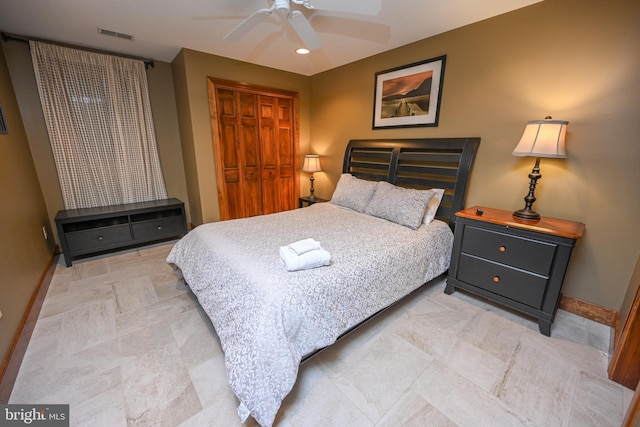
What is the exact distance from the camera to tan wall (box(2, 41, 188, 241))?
9.00ft

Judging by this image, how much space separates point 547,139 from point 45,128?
495cm

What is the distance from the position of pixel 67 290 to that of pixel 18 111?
6.70ft

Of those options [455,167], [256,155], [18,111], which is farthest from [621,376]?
[18,111]

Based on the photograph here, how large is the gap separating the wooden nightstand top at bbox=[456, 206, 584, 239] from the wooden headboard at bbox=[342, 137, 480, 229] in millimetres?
378

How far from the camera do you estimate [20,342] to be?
170cm

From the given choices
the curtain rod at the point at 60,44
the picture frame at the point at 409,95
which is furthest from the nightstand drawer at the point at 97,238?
the picture frame at the point at 409,95

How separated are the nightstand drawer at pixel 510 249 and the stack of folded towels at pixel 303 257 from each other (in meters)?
1.38

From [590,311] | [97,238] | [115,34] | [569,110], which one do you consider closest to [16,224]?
[97,238]

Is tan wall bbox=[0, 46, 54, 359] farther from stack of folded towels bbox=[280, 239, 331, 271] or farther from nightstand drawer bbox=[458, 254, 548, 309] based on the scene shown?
nightstand drawer bbox=[458, 254, 548, 309]

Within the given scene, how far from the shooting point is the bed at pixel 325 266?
1.26m

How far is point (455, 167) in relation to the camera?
2582 millimetres

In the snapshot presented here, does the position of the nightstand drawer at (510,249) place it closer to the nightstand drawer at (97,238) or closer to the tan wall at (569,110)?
the tan wall at (569,110)

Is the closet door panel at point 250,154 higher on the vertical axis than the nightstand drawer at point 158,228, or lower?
higher

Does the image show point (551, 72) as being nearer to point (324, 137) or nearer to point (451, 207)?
point (451, 207)
